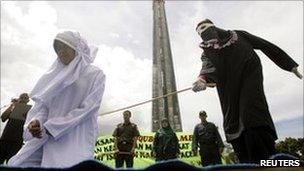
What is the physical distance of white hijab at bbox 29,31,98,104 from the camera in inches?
118

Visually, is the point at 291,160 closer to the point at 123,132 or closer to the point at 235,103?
the point at 235,103

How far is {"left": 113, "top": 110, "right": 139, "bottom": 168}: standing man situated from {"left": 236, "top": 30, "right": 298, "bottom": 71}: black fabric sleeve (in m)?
4.19

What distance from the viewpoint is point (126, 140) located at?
7.77m

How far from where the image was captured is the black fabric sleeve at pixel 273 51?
3855mm

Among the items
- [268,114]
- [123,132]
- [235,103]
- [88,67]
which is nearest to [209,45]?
[235,103]

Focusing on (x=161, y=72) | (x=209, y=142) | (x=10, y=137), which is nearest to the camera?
(x=10, y=137)

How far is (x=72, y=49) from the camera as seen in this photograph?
3.28 metres

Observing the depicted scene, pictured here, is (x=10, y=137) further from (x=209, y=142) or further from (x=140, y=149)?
(x=140, y=149)

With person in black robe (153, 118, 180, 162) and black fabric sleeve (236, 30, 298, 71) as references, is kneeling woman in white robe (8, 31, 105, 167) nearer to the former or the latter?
black fabric sleeve (236, 30, 298, 71)

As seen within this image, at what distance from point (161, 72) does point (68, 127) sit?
1709 inches

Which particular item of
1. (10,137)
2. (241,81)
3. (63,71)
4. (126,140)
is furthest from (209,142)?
(63,71)

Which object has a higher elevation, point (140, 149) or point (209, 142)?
point (140, 149)

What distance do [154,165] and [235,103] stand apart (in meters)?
2.37

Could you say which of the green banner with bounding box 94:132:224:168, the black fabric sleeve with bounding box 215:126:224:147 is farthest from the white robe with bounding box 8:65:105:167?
the green banner with bounding box 94:132:224:168
